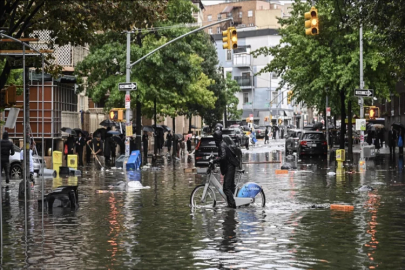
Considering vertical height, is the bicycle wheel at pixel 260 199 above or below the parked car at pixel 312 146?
below

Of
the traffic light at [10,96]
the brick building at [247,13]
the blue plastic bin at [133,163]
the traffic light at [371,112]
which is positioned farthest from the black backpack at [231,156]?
the brick building at [247,13]

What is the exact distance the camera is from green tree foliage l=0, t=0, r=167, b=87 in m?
22.1

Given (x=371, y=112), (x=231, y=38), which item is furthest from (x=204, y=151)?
(x=231, y=38)

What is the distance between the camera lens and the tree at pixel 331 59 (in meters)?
47.8

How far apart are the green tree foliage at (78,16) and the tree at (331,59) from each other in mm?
23902

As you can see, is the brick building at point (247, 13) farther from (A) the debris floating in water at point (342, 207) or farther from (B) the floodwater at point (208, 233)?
(A) the debris floating in water at point (342, 207)

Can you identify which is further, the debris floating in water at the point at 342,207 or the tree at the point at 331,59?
the tree at the point at 331,59

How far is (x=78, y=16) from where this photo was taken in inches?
881

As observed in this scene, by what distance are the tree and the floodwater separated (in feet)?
78.6

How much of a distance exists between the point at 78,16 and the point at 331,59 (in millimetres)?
28481

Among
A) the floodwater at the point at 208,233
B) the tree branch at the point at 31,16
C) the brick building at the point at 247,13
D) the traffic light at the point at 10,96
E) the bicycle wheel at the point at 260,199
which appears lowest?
the floodwater at the point at 208,233

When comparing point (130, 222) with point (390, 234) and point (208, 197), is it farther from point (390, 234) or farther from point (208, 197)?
point (390, 234)

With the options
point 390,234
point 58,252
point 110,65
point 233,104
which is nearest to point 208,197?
point 390,234

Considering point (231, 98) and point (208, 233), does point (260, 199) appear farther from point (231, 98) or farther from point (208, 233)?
point (231, 98)
